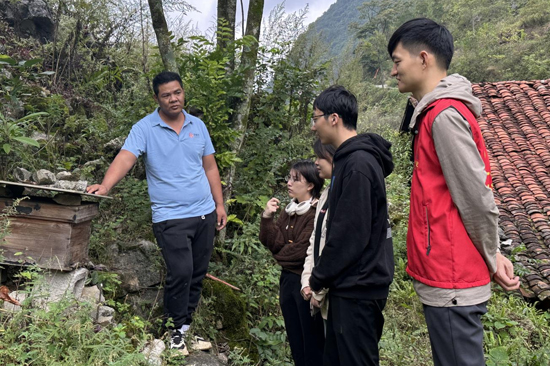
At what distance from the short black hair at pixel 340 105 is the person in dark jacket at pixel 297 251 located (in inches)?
32.6

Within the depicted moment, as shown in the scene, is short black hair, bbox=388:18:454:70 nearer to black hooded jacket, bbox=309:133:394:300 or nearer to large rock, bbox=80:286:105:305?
black hooded jacket, bbox=309:133:394:300

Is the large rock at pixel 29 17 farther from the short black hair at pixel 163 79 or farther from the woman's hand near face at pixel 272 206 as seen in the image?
the woman's hand near face at pixel 272 206

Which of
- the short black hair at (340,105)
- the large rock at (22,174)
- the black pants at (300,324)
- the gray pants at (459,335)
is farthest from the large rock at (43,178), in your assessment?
the gray pants at (459,335)

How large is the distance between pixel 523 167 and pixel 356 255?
10.5 metres

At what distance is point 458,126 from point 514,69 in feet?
114

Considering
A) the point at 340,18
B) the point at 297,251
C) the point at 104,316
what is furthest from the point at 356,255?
the point at 340,18

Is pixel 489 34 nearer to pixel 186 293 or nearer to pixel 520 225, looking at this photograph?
pixel 520 225

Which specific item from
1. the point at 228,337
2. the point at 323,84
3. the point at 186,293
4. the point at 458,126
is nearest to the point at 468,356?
the point at 458,126

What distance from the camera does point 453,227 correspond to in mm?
1818

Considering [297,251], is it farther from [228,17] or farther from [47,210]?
[228,17]

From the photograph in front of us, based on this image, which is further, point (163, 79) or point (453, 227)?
point (163, 79)

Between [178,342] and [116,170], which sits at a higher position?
[116,170]

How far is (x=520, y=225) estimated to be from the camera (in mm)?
8680

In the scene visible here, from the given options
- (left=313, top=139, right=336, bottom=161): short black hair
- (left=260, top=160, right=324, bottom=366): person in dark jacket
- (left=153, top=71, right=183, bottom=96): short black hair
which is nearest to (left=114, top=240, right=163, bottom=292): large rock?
(left=260, top=160, right=324, bottom=366): person in dark jacket
